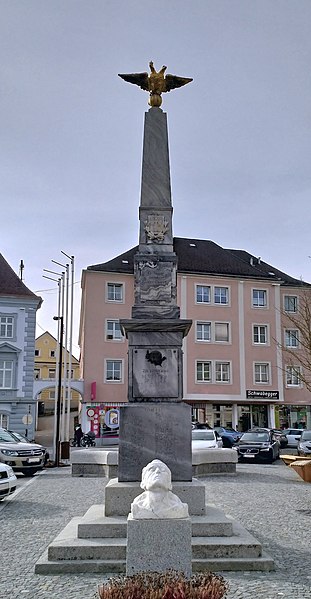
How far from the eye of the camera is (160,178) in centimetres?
1105

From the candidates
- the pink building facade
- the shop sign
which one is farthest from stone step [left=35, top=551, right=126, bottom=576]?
the shop sign

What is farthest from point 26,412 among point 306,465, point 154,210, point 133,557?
point 133,557

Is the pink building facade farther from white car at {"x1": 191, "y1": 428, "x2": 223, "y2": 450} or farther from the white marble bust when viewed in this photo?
the white marble bust

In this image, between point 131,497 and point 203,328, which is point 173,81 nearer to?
point 131,497

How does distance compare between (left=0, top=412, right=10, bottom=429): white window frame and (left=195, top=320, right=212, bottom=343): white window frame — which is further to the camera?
(left=195, top=320, right=212, bottom=343): white window frame

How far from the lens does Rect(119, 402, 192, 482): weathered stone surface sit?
9.32 metres

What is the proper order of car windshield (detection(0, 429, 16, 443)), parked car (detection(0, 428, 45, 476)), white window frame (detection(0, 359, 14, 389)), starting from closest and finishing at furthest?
Answer: parked car (detection(0, 428, 45, 476)) < car windshield (detection(0, 429, 16, 443)) < white window frame (detection(0, 359, 14, 389))

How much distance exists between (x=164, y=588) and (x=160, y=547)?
166 cm

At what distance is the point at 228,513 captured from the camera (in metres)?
11.6

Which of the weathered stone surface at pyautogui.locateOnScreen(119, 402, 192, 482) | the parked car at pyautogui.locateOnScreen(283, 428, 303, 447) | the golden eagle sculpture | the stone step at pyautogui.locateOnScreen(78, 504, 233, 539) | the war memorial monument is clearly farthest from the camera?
the parked car at pyautogui.locateOnScreen(283, 428, 303, 447)

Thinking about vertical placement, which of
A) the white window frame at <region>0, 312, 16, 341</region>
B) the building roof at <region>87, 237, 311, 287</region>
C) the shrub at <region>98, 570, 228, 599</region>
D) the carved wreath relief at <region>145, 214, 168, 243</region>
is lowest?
the shrub at <region>98, 570, 228, 599</region>

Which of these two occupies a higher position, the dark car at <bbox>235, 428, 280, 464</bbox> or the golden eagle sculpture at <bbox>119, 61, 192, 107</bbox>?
the golden eagle sculpture at <bbox>119, 61, 192, 107</bbox>

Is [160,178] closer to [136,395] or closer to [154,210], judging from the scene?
[154,210]

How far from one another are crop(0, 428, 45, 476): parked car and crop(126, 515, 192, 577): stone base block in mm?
16201
